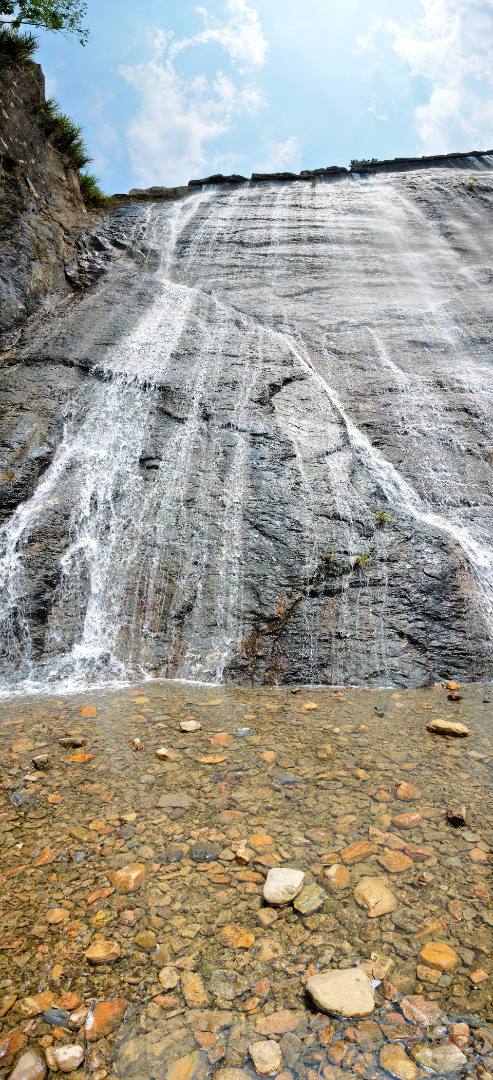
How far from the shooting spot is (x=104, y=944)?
105 inches

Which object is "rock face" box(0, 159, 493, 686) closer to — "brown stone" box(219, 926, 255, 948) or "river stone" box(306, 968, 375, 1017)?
"brown stone" box(219, 926, 255, 948)

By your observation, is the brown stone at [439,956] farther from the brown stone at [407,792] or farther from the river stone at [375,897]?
the brown stone at [407,792]

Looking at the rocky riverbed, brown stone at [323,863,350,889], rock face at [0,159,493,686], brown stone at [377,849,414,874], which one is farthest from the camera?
rock face at [0,159,493,686]

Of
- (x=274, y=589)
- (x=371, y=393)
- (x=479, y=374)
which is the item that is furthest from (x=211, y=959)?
(x=479, y=374)

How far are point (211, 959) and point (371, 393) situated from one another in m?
9.92

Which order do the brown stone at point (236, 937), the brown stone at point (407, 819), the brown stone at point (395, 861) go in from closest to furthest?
the brown stone at point (236, 937), the brown stone at point (395, 861), the brown stone at point (407, 819)

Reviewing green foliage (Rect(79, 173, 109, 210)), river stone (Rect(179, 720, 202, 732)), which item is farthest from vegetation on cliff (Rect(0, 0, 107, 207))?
river stone (Rect(179, 720, 202, 732))

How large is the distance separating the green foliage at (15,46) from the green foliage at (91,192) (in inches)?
134

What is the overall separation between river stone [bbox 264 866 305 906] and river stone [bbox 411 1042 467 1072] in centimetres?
92

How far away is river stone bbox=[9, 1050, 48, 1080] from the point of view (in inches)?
80.7

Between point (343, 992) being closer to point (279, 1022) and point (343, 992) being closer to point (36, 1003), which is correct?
point (279, 1022)

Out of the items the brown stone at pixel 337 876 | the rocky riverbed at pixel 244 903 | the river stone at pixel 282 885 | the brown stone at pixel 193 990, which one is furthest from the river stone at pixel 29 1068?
the brown stone at pixel 337 876

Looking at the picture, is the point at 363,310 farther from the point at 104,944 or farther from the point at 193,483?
the point at 104,944

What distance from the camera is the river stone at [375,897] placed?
2852 mm
